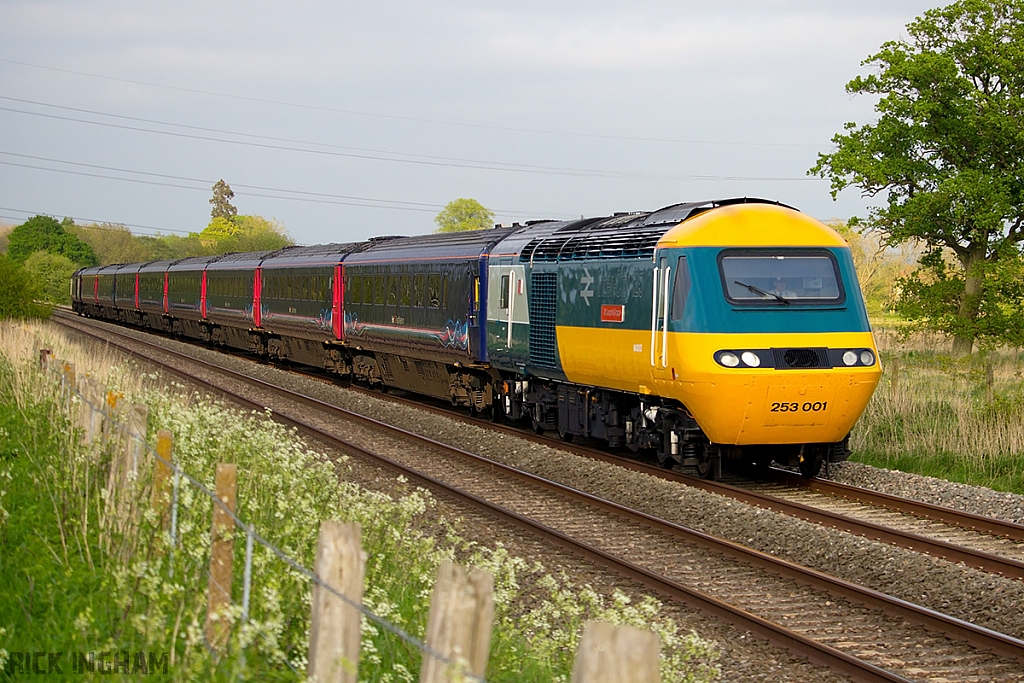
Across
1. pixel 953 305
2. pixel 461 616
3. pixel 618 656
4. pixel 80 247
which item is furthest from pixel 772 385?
pixel 80 247

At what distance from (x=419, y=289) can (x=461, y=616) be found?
17.4m

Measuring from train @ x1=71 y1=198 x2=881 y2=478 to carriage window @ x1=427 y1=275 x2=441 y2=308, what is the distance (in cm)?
5

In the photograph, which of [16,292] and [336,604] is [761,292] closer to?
[336,604]

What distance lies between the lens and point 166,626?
5.07 metres

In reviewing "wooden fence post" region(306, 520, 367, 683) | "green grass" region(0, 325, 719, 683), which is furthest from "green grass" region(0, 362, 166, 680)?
"wooden fence post" region(306, 520, 367, 683)

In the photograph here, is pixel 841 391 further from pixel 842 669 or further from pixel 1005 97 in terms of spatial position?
pixel 1005 97

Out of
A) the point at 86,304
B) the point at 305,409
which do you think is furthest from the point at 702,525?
the point at 86,304

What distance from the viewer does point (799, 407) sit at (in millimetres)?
11617

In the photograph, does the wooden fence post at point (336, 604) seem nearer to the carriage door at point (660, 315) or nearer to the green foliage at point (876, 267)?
the carriage door at point (660, 315)

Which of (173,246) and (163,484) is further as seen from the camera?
(173,246)

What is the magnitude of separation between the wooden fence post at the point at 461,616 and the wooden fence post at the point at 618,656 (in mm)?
567

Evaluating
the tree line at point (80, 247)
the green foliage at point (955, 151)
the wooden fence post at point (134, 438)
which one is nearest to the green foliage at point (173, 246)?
the tree line at point (80, 247)

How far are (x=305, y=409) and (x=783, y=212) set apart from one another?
32.5 feet

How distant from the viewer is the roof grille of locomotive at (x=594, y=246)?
1275cm
